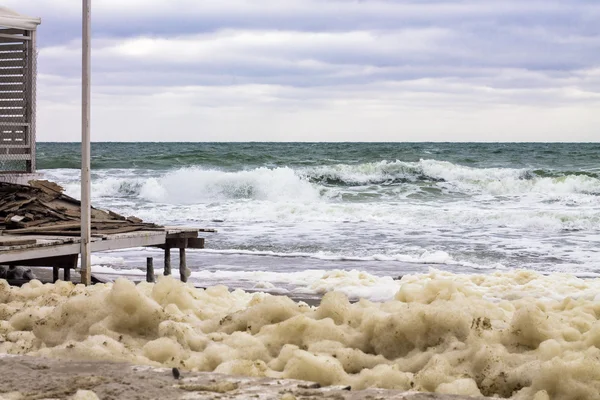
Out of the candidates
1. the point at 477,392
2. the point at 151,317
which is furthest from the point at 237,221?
the point at 477,392

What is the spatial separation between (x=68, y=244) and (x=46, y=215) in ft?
4.53

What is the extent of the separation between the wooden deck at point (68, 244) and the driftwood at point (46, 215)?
0.22 metres

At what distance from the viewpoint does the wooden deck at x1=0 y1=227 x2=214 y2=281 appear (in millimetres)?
9664

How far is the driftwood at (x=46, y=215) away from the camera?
10.8m

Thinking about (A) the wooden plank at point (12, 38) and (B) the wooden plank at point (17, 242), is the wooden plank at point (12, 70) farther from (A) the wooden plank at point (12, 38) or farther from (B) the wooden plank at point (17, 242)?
(B) the wooden plank at point (17, 242)

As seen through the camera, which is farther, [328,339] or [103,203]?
[103,203]

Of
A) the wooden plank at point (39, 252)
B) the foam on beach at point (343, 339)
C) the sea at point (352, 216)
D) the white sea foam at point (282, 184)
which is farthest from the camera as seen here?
the white sea foam at point (282, 184)

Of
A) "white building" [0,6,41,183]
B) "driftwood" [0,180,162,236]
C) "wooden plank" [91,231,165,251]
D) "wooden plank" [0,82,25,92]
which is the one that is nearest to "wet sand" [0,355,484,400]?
"wooden plank" [91,231,165,251]

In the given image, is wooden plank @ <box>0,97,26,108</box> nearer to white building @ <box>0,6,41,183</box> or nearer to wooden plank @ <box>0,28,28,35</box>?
white building @ <box>0,6,41,183</box>

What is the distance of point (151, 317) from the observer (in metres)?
6.15

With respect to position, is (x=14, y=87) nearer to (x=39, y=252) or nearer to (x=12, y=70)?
(x=12, y=70)

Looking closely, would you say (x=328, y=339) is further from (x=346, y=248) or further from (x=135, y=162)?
(x=135, y=162)

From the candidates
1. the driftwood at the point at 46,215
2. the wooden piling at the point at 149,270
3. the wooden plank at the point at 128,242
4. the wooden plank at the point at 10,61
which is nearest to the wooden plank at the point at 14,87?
the wooden plank at the point at 10,61

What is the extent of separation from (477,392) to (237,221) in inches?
778
